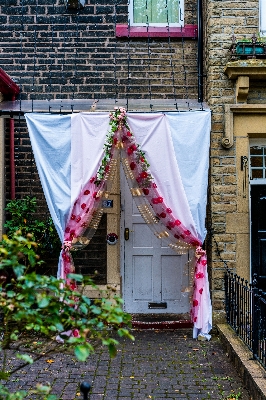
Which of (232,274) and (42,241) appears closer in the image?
(232,274)

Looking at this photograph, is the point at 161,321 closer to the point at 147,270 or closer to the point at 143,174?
the point at 147,270

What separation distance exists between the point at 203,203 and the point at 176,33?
2831mm

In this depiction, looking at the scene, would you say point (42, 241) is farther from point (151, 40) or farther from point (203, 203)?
point (151, 40)

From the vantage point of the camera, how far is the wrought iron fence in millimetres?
5617

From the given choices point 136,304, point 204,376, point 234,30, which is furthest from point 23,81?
point 204,376

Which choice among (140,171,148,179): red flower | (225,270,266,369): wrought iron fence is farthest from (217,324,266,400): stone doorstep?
(140,171,148,179): red flower

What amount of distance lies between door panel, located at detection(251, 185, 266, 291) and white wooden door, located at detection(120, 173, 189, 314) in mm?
1096

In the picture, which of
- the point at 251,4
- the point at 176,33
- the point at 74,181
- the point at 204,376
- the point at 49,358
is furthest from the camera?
the point at 176,33

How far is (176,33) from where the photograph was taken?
8.37m

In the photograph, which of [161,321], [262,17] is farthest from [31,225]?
[262,17]

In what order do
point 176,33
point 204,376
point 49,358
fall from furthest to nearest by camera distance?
point 176,33
point 49,358
point 204,376

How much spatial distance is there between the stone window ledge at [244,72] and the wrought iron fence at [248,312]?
2.45 m

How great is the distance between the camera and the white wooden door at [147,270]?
8.51 metres

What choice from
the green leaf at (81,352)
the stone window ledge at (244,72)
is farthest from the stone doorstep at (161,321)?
the green leaf at (81,352)
